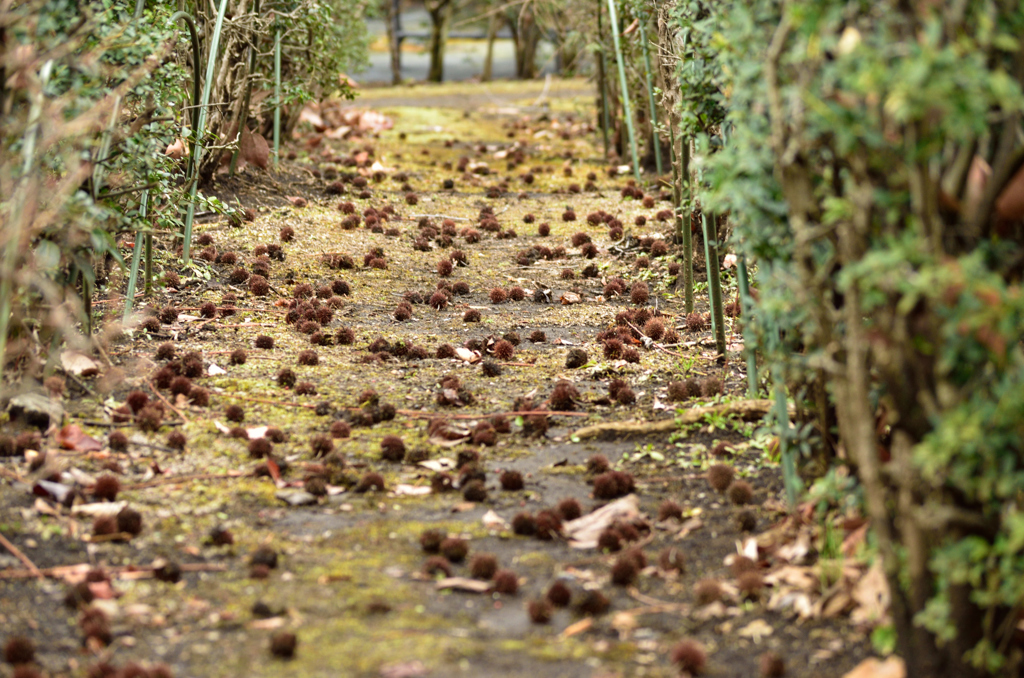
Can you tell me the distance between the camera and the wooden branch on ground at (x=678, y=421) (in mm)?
3811

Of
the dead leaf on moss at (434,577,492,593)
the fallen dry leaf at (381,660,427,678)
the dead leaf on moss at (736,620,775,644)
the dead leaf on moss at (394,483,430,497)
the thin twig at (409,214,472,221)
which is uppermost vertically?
the thin twig at (409,214,472,221)

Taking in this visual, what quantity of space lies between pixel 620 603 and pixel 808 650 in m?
0.52

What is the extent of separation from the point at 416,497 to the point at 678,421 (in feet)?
3.69

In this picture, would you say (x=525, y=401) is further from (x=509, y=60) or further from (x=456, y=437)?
(x=509, y=60)

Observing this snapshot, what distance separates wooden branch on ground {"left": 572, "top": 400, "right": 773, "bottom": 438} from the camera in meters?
3.81

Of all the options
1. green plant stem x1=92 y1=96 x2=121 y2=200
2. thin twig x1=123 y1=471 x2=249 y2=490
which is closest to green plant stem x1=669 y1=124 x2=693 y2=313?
thin twig x1=123 y1=471 x2=249 y2=490

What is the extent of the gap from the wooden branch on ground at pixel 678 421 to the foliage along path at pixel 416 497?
0.11 feet

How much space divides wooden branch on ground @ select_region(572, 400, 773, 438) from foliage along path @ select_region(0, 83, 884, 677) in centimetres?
3

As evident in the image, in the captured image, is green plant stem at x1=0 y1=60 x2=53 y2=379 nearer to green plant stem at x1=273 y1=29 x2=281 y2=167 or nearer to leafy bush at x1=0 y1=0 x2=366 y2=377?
leafy bush at x1=0 y1=0 x2=366 y2=377

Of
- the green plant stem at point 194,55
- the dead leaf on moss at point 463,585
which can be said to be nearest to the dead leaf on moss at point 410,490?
the dead leaf on moss at point 463,585

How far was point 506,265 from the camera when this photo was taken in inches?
268

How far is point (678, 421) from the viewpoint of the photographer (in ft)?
12.6

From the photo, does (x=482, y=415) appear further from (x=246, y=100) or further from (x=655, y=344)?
(x=246, y=100)

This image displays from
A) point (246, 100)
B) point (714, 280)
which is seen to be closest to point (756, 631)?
point (714, 280)
